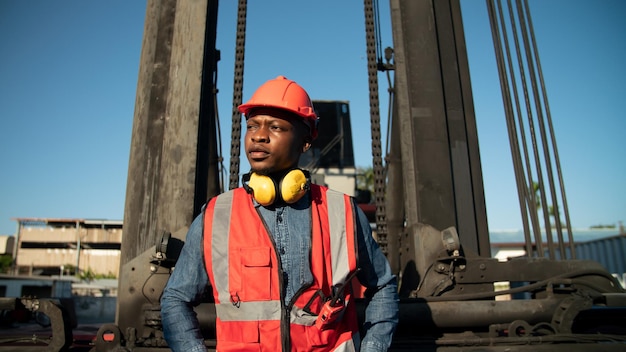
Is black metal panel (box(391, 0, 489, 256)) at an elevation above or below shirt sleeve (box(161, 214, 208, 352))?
above

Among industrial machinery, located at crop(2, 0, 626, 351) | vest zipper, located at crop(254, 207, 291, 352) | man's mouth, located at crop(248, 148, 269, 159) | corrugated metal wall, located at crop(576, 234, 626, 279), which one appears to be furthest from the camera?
corrugated metal wall, located at crop(576, 234, 626, 279)

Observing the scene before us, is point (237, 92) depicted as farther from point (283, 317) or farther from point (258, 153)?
point (283, 317)

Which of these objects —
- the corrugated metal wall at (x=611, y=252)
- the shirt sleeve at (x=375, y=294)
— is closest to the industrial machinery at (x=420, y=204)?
the shirt sleeve at (x=375, y=294)

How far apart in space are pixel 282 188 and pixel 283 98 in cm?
36

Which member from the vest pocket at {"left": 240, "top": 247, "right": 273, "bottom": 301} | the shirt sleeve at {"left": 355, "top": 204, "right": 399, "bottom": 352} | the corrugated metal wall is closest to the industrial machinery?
the shirt sleeve at {"left": 355, "top": 204, "right": 399, "bottom": 352}

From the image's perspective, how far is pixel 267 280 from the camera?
1.62m

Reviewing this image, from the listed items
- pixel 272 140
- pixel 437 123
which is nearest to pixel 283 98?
pixel 272 140

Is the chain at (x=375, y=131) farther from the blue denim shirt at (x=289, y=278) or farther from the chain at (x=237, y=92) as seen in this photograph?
the blue denim shirt at (x=289, y=278)

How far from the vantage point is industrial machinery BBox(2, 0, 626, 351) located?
2.86 meters

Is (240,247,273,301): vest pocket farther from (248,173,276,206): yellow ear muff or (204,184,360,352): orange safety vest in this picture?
(248,173,276,206): yellow ear muff

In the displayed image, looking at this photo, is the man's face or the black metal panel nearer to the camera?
the man's face

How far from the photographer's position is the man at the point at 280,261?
1604 millimetres

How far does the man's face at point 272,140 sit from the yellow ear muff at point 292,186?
0.09 m

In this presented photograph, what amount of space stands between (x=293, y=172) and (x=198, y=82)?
2.00 m
